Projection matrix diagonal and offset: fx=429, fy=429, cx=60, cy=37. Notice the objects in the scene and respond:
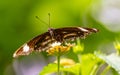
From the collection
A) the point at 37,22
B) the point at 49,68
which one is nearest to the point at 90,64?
the point at 49,68

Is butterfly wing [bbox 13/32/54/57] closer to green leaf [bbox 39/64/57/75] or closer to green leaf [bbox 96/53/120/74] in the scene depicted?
green leaf [bbox 39/64/57/75]

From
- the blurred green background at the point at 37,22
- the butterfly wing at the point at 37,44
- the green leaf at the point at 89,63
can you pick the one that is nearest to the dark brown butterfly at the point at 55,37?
the butterfly wing at the point at 37,44

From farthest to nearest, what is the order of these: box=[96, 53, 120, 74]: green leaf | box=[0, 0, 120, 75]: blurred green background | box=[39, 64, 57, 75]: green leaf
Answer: box=[0, 0, 120, 75]: blurred green background < box=[39, 64, 57, 75]: green leaf < box=[96, 53, 120, 74]: green leaf

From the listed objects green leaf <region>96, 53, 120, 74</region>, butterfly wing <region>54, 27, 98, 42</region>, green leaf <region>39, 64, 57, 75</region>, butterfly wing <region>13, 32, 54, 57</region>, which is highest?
butterfly wing <region>54, 27, 98, 42</region>

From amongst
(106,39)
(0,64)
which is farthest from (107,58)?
(106,39)

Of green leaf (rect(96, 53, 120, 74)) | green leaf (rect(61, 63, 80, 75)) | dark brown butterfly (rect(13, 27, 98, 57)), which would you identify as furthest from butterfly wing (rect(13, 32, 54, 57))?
green leaf (rect(96, 53, 120, 74))

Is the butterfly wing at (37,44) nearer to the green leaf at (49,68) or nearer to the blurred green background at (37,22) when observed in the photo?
the green leaf at (49,68)
